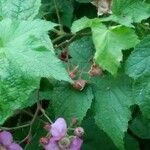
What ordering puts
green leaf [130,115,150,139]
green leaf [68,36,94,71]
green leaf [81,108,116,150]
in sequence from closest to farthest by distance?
green leaf [68,36,94,71]
green leaf [81,108,116,150]
green leaf [130,115,150,139]

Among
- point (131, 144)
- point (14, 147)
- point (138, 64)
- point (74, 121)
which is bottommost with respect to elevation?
point (131, 144)

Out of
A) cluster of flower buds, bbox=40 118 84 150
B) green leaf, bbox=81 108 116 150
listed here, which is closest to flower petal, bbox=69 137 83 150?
cluster of flower buds, bbox=40 118 84 150

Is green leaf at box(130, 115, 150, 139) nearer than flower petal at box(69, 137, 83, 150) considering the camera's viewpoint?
No

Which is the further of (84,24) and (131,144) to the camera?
(131,144)

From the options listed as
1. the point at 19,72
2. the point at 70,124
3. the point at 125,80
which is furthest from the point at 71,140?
the point at 19,72

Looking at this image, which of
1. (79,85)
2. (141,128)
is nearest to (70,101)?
(79,85)

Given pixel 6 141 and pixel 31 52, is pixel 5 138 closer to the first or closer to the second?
pixel 6 141

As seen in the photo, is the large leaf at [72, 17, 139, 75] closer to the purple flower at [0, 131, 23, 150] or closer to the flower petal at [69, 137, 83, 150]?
the flower petal at [69, 137, 83, 150]
